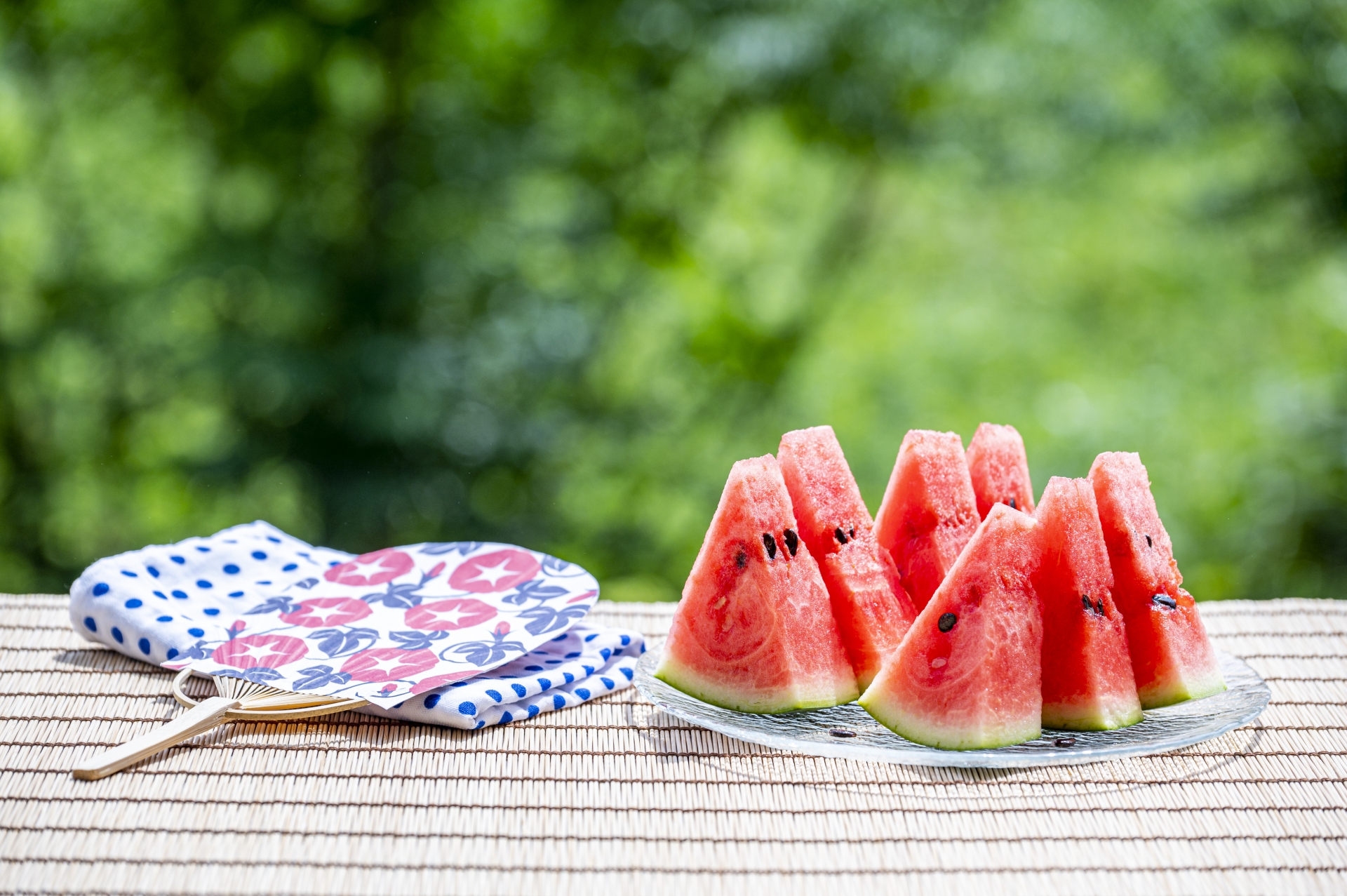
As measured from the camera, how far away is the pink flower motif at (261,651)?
1.33 metres

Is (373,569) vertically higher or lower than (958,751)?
lower

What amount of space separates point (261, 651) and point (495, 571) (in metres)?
0.36

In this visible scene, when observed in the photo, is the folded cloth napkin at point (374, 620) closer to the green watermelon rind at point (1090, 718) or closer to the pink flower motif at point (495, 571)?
the pink flower motif at point (495, 571)

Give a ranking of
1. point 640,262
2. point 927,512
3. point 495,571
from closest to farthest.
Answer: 1. point 927,512
2. point 495,571
3. point 640,262

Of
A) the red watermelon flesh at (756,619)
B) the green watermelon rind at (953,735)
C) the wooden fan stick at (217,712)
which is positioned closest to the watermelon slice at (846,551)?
the red watermelon flesh at (756,619)

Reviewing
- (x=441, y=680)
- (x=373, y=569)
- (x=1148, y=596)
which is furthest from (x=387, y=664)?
(x=1148, y=596)

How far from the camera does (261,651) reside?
4.46ft

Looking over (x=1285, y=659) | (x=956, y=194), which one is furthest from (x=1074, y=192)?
Answer: (x=1285, y=659)

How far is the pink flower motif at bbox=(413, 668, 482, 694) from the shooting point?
1237mm

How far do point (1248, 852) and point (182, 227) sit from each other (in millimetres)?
3838

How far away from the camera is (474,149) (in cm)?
375

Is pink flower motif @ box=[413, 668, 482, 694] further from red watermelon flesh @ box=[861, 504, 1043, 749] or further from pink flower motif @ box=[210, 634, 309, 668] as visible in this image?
red watermelon flesh @ box=[861, 504, 1043, 749]

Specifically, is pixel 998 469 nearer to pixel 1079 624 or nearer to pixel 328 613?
pixel 1079 624

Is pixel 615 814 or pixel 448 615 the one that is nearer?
pixel 615 814
